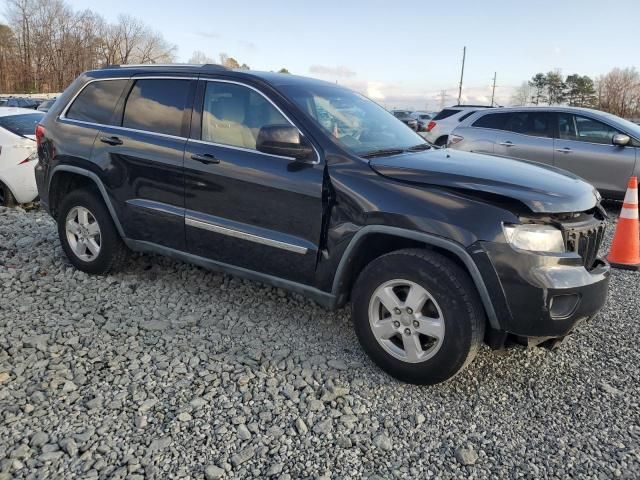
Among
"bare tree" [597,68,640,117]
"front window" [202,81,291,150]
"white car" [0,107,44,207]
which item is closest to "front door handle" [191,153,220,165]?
"front window" [202,81,291,150]

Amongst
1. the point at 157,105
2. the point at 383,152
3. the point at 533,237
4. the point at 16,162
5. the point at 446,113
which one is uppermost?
the point at 446,113

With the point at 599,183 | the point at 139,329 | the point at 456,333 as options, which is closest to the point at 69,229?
the point at 139,329

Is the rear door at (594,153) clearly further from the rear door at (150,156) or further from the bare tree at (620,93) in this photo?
the bare tree at (620,93)

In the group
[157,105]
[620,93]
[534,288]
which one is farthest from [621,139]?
[620,93]

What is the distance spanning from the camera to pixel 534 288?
2635 millimetres

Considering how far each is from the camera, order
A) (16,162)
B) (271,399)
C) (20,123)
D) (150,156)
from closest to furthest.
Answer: (271,399), (150,156), (16,162), (20,123)

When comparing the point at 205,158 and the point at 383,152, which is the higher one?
the point at 383,152

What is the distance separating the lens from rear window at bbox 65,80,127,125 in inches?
169

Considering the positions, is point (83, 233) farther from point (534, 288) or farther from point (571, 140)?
point (571, 140)

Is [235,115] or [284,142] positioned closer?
[284,142]

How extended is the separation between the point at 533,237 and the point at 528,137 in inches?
244

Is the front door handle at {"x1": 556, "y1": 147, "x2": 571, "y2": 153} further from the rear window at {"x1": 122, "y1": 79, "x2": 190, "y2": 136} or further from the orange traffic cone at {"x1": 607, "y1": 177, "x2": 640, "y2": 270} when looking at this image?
the rear window at {"x1": 122, "y1": 79, "x2": 190, "y2": 136}

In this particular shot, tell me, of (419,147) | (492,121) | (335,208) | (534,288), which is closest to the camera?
(534,288)

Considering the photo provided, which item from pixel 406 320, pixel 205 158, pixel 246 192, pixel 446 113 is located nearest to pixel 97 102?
pixel 205 158
